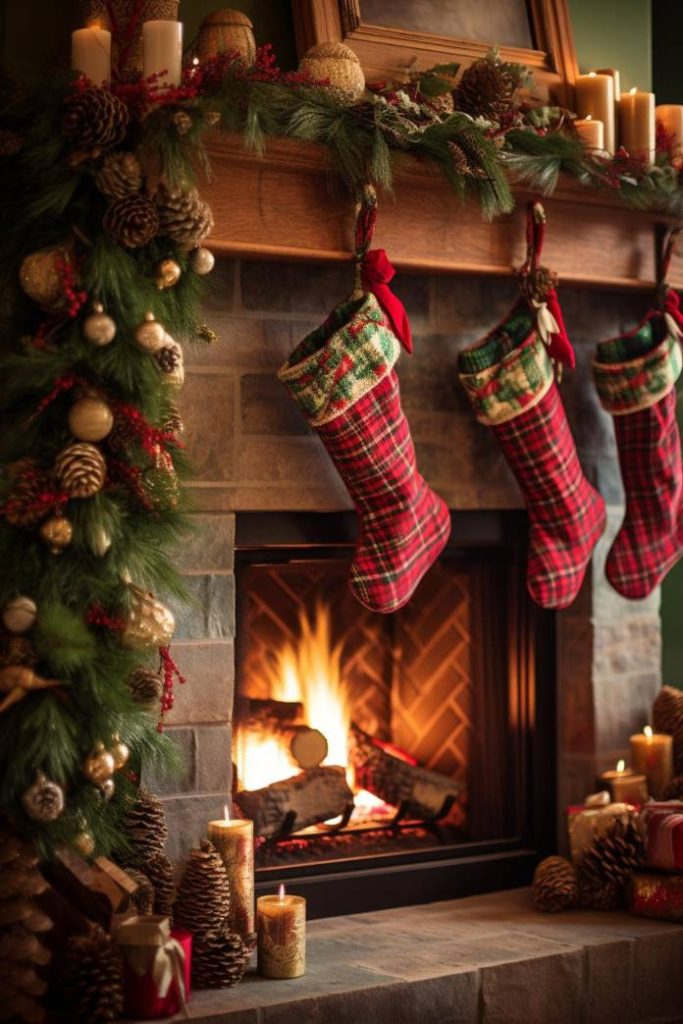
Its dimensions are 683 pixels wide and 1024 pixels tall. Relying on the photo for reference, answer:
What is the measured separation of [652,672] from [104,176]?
161cm

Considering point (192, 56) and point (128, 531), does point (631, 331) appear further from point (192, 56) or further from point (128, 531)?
point (128, 531)

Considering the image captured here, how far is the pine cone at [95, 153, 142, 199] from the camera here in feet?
7.13

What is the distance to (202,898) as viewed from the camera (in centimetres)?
234

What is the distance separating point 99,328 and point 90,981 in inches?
37.8

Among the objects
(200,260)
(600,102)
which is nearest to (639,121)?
(600,102)

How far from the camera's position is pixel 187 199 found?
221cm

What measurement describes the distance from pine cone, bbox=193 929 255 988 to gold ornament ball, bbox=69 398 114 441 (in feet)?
2.73

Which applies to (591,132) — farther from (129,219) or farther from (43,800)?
(43,800)

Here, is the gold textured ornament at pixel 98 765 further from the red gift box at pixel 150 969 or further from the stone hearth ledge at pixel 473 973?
the stone hearth ledge at pixel 473 973

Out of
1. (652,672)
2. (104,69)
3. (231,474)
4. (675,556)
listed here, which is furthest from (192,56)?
(652,672)

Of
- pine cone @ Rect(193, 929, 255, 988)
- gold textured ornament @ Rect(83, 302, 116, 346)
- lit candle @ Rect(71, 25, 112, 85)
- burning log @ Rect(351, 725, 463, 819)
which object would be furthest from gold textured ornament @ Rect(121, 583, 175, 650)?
burning log @ Rect(351, 725, 463, 819)

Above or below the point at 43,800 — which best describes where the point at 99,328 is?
above

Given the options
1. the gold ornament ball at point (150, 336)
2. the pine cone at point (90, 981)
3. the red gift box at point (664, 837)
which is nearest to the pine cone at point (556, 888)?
the red gift box at point (664, 837)

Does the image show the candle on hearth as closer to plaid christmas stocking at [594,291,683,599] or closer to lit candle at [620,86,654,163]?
plaid christmas stocking at [594,291,683,599]
